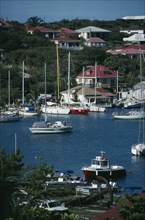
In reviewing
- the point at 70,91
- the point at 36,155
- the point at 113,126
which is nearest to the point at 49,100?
the point at 70,91

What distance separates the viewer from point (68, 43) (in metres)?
40.2

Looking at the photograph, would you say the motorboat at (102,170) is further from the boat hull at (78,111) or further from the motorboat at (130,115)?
the boat hull at (78,111)

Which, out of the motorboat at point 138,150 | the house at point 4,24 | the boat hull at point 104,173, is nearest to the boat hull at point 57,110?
the motorboat at point 138,150

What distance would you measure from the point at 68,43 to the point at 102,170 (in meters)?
25.0

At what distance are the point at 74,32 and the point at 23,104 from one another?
47.2 feet

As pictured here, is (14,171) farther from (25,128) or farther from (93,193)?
(25,128)

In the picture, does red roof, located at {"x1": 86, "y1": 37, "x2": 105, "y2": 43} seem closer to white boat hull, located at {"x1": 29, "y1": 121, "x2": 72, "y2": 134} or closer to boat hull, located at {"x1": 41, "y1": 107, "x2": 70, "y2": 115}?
boat hull, located at {"x1": 41, "y1": 107, "x2": 70, "y2": 115}

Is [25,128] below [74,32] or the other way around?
below

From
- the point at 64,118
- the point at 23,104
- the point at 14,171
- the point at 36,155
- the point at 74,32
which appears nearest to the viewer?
the point at 14,171

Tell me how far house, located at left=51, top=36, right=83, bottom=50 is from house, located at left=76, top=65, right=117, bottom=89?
6601mm

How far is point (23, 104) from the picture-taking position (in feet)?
94.6

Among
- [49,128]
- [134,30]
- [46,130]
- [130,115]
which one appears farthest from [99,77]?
[134,30]

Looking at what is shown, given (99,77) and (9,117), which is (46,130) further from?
(99,77)

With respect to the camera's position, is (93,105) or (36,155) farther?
(93,105)
